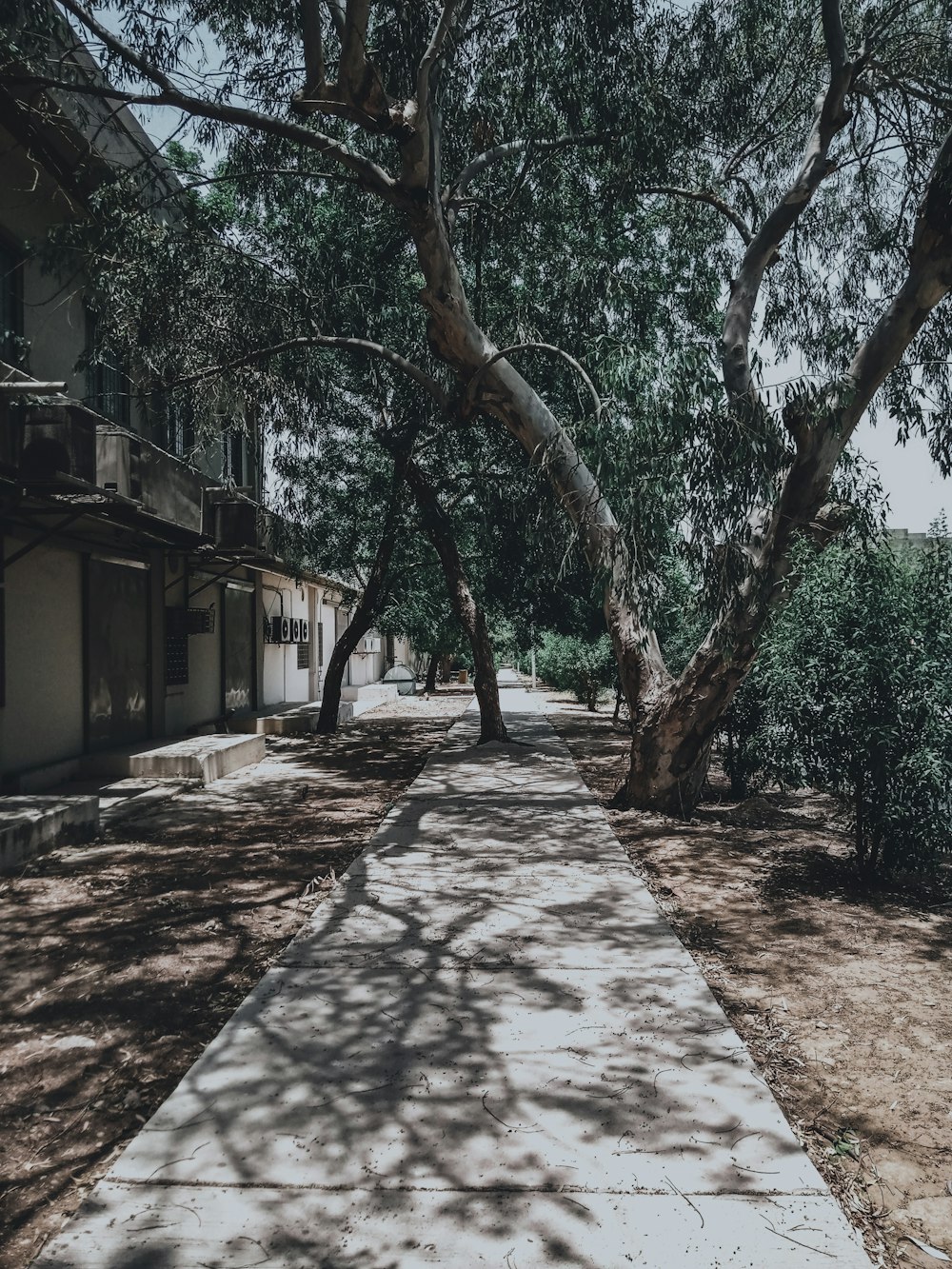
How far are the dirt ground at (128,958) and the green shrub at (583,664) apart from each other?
11961mm

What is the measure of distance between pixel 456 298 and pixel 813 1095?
23.1 ft

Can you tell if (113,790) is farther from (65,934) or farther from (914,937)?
(914,937)

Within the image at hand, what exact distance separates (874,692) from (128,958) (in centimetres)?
459

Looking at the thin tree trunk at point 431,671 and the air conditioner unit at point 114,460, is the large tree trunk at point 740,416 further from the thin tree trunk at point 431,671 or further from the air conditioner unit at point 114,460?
the thin tree trunk at point 431,671

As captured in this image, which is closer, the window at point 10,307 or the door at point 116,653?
the window at point 10,307

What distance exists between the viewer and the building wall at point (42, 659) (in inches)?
388

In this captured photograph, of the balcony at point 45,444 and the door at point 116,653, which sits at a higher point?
the balcony at point 45,444

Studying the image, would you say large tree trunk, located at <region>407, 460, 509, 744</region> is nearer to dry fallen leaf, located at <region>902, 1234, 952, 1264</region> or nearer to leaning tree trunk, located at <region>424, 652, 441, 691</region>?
dry fallen leaf, located at <region>902, 1234, 952, 1264</region>

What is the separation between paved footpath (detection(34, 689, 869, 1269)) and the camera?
2639mm

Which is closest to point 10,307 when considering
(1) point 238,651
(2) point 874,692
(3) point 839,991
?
(2) point 874,692

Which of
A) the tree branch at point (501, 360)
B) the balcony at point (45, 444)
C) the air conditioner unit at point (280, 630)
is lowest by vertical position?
the air conditioner unit at point (280, 630)

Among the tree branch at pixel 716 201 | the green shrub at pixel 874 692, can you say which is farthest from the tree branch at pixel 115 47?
the green shrub at pixel 874 692

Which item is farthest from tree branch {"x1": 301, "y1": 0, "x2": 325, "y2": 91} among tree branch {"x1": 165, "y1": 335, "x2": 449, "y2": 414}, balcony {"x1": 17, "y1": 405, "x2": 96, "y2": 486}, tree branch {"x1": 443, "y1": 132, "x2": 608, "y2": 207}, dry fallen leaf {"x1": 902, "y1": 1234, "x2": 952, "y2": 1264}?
dry fallen leaf {"x1": 902, "y1": 1234, "x2": 952, "y2": 1264}

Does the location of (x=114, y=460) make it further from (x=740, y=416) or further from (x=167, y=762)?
(x=740, y=416)
